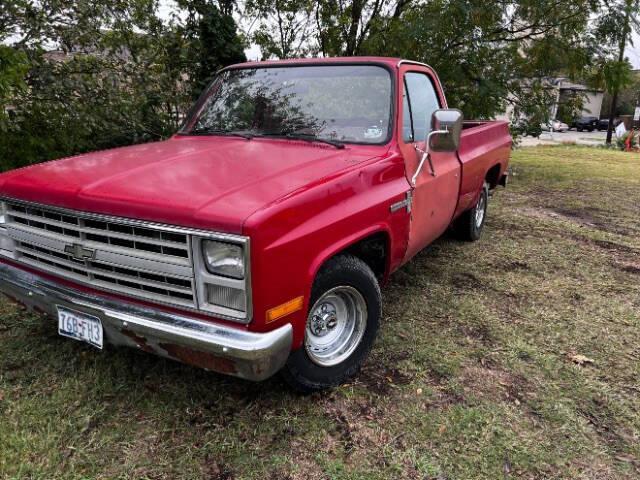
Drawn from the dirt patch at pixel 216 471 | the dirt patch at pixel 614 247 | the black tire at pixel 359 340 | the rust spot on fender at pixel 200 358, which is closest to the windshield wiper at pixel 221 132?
the black tire at pixel 359 340

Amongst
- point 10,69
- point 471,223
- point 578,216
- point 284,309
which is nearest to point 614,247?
point 578,216

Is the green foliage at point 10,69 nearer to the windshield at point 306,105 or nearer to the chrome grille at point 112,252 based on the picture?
the windshield at point 306,105

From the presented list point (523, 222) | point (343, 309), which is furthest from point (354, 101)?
point (523, 222)

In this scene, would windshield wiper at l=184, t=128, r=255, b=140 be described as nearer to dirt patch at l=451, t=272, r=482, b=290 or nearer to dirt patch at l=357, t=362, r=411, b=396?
dirt patch at l=357, t=362, r=411, b=396

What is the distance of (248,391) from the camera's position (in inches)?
110

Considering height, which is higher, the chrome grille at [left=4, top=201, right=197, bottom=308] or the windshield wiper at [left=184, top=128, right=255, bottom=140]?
the windshield wiper at [left=184, top=128, right=255, bottom=140]

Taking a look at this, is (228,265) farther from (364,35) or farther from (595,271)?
(364,35)

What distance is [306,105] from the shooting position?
135 inches

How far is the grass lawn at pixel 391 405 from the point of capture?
2.29m

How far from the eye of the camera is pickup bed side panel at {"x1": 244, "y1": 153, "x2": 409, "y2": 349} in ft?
6.82

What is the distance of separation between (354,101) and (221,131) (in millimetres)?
1006

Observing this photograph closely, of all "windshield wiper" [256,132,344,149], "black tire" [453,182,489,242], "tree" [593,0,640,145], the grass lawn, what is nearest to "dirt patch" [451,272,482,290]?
the grass lawn

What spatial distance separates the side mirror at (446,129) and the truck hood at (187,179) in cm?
49

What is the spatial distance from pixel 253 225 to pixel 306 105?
5.56ft
